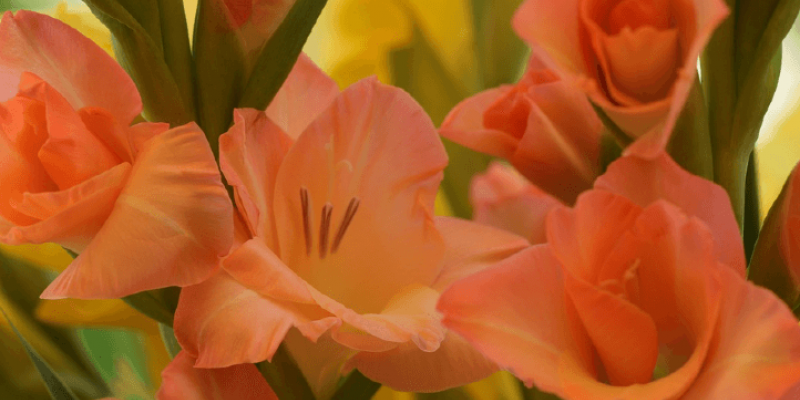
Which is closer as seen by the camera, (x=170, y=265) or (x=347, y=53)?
(x=170, y=265)

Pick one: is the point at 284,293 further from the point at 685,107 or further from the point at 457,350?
the point at 685,107

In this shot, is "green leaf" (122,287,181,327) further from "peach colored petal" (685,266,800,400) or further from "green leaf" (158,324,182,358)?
"peach colored petal" (685,266,800,400)

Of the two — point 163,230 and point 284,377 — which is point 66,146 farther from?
point 284,377

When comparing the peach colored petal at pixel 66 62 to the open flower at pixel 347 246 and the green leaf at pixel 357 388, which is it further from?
the green leaf at pixel 357 388

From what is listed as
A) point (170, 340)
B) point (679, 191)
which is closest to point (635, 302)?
point (679, 191)

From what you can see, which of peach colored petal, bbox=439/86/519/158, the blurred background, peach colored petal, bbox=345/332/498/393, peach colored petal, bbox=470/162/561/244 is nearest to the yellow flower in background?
the blurred background

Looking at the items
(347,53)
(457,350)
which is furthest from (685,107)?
(347,53)
